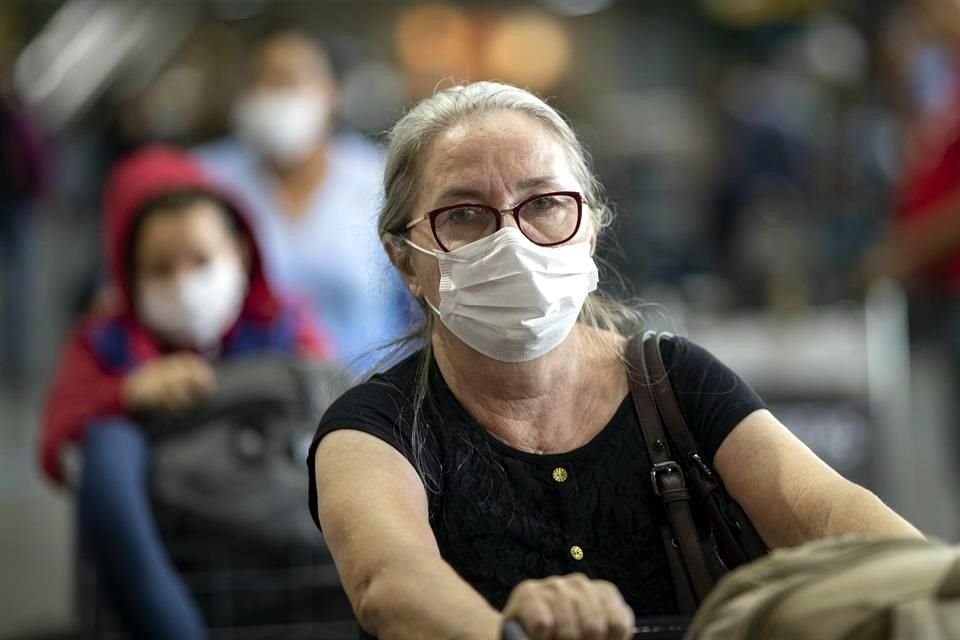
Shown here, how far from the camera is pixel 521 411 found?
295 cm

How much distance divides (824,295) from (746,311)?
0.60m

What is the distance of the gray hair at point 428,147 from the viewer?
299 cm

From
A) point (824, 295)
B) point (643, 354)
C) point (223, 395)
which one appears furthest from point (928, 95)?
point (643, 354)

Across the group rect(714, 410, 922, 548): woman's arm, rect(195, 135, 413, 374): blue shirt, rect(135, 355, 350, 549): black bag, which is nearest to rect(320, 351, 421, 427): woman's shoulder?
rect(714, 410, 922, 548): woman's arm

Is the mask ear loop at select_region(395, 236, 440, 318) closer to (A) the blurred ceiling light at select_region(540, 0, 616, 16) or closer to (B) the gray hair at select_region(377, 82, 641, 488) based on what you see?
(B) the gray hair at select_region(377, 82, 641, 488)

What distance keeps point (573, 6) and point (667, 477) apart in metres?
12.8

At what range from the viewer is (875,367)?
6934mm

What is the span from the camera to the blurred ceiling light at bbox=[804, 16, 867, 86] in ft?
40.4

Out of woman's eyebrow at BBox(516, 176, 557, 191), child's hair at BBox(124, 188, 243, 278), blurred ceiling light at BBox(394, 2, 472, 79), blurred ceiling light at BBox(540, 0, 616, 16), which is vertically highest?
blurred ceiling light at BBox(540, 0, 616, 16)

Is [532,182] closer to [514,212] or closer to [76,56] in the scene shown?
[514,212]

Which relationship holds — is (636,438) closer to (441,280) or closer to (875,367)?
(441,280)

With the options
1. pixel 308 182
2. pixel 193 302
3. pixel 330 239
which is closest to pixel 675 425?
pixel 193 302

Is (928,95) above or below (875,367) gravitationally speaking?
above

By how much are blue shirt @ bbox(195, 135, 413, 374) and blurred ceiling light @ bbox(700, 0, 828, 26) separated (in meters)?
7.64
